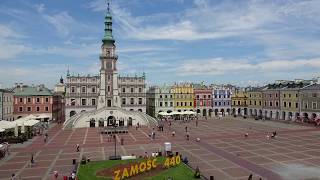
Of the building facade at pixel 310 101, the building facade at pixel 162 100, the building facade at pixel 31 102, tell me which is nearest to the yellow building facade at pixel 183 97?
the building facade at pixel 162 100

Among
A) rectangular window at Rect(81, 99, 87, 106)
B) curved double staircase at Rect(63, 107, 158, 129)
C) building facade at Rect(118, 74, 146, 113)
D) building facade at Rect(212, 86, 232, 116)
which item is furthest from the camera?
building facade at Rect(212, 86, 232, 116)

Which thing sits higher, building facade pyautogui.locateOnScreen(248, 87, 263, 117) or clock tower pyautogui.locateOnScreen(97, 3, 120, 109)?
clock tower pyautogui.locateOnScreen(97, 3, 120, 109)

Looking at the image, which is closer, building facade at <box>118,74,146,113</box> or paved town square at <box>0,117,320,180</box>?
paved town square at <box>0,117,320,180</box>

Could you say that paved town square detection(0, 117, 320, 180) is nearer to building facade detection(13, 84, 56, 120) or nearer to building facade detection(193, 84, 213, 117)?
building facade detection(13, 84, 56, 120)

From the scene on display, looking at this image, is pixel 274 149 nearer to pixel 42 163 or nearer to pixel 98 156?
pixel 98 156

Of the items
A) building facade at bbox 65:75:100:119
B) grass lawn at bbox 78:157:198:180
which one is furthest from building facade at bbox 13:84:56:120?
grass lawn at bbox 78:157:198:180

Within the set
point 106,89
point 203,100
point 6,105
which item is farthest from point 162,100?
point 6,105

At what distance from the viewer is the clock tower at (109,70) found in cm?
9156

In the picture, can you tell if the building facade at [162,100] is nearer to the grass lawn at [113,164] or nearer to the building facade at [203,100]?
the building facade at [203,100]

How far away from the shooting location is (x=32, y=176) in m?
32.9

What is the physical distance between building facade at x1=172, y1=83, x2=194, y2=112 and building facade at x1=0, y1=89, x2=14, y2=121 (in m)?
49.2

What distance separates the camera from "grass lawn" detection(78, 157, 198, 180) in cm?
3158

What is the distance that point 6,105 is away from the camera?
78.6 m

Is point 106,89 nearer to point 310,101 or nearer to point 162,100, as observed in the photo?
point 162,100
